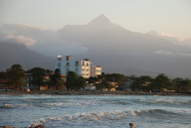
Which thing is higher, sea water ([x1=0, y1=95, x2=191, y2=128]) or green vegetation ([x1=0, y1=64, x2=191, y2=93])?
green vegetation ([x1=0, y1=64, x2=191, y2=93])

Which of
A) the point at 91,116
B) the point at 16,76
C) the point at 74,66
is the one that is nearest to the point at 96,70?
the point at 74,66

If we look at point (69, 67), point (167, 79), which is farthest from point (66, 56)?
point (167, 79)

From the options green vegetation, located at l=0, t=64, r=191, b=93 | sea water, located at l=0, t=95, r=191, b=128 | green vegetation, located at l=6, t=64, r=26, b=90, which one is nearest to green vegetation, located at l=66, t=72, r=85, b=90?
green vegetation, located at l=0, t=64, r=191, b=93

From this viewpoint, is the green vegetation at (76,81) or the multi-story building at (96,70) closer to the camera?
the green vegetation at (76,81)

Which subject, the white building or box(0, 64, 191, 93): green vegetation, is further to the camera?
the white building

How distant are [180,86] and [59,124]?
380 ft

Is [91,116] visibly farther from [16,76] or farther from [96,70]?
[96,70]

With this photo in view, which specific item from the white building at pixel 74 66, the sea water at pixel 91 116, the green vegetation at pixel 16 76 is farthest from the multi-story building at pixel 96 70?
the sea water at pixel 91 116

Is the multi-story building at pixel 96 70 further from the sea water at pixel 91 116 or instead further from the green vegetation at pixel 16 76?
the sea water at pixel 91 116

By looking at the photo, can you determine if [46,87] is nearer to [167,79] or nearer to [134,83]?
[134,83]

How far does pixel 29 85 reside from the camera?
Answer: 97875 millimetres

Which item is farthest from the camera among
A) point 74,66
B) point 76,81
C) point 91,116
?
point 74,66

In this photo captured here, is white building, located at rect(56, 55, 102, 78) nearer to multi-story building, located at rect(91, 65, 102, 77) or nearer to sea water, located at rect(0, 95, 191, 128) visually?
multi-story building, located at rect(91, 65, 102, 77)

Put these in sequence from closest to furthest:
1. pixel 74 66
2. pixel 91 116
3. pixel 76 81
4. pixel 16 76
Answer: pixel 91 116, pixel 16 76, pixel 76 81, pixel 74 66
